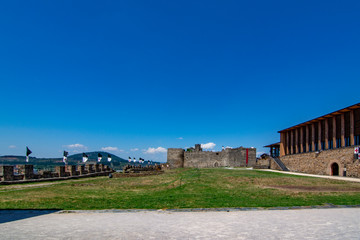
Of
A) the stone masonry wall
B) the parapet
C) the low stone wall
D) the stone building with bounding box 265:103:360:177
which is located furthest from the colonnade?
the parapet

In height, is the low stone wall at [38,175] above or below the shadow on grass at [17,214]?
below

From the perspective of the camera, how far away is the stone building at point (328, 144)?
29.3m

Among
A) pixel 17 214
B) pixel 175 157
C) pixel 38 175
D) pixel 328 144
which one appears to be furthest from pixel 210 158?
pixel 17 214

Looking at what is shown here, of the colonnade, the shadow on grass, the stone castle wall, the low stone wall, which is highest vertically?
the colonnade

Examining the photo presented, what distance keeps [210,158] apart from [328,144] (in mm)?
38719

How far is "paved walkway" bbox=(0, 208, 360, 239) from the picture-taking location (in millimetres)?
6121

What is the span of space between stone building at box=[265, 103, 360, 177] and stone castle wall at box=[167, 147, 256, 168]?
18399 mm

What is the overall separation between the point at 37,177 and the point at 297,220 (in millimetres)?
25204

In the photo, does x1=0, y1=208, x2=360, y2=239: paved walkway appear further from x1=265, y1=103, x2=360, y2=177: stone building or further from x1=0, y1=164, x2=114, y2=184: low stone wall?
x1=265, y1=103, x2=360, y2=177: stone building

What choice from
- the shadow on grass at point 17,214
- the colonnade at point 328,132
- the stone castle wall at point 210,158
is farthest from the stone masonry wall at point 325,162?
the shadow on grass at point 17,214

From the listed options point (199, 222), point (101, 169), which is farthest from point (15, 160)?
point (199, 222)

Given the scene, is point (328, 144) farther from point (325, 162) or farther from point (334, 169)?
point (334, 169)

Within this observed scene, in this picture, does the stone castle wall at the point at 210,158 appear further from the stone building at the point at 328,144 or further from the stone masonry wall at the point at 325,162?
the stone masonry wall at the point at 325,162

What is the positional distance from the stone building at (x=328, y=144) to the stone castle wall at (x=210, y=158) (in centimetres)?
1840
